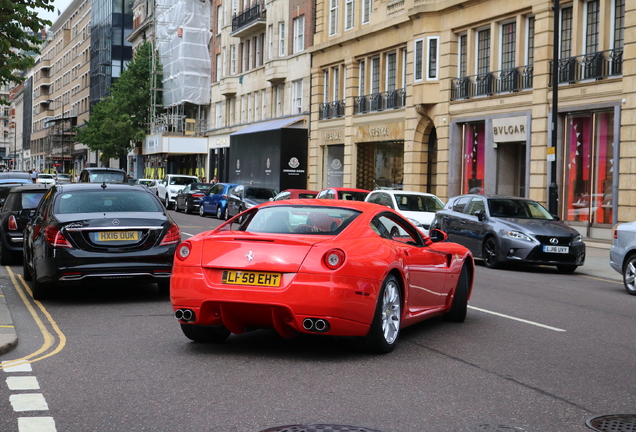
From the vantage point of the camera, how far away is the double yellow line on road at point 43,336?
7702mm

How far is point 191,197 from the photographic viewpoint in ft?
140

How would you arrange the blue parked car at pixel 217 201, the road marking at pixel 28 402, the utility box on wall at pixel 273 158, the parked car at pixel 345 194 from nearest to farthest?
the road marking at pixel 28 402 → the parked car at pixel 345 194 → the blue parked car at pixel 217 201 → the utility box on wall at pixel 273 158

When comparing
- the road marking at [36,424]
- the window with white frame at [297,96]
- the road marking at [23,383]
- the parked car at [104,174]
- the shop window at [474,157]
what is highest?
the window with white frame at [297,96]

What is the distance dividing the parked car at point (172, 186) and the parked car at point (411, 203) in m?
24.3

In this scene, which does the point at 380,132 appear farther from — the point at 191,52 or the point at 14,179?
the point at 191,52

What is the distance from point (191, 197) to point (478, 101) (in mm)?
15451

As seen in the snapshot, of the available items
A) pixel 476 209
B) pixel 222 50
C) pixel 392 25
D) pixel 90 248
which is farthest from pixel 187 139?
pixel 90 248

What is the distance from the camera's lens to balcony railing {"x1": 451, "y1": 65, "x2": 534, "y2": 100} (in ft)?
99.3

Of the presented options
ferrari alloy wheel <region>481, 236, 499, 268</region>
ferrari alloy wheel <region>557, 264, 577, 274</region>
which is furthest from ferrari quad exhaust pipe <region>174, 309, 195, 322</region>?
ferrari alloy wheel <region>557, 264, 577, 274</region>

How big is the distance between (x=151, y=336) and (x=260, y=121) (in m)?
47.3

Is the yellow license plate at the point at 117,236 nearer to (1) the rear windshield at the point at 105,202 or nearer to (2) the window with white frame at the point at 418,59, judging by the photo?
(1) the rear windshield at the point at 105,202

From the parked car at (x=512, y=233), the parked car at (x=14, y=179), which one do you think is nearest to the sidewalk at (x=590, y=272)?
the parked car at (x=512, y=233)

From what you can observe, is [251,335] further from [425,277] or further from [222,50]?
[222,50]

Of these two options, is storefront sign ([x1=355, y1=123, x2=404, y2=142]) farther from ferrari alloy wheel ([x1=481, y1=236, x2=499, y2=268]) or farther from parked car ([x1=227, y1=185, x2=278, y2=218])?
ferrari alloy wheel ([x1=481, y1=236, x2=499, y2=268])
